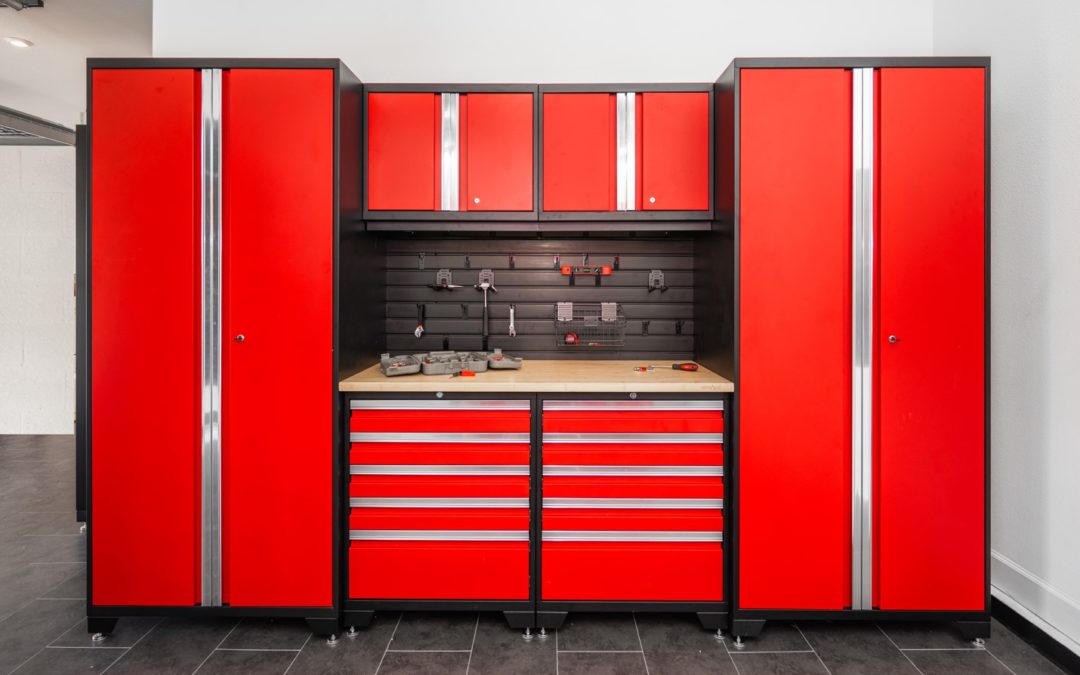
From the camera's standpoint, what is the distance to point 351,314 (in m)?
2.38

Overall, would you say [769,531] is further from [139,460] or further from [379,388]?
[139,460]

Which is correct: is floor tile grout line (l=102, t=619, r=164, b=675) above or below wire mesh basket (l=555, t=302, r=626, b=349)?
below

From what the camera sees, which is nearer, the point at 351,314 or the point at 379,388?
the point at 379,388

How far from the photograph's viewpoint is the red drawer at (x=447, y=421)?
7.32ft

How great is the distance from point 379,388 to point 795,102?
86.3 inches

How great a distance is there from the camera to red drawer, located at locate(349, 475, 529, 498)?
7.26 ft

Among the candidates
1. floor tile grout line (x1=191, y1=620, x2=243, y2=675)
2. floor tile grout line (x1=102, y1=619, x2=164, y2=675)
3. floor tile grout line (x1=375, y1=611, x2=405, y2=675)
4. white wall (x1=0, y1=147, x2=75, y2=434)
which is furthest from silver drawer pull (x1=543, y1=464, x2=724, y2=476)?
white wall (x1=0, y1=147, x2=75, y2=434)

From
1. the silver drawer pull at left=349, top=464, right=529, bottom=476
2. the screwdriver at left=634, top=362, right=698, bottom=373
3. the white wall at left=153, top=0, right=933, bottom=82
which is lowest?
the silver drawer pull at left=349, top=464, right=529, bottom=476

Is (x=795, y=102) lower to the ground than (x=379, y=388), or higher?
higher

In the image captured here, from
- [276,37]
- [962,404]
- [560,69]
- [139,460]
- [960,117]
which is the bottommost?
[139,460]

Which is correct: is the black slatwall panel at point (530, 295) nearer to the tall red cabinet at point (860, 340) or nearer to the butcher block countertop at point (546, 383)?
the butcher block countertop at point (546, 383)

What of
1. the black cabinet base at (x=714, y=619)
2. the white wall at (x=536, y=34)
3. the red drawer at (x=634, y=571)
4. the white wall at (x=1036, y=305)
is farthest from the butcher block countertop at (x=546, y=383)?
the white wall at (x=536, y=34)

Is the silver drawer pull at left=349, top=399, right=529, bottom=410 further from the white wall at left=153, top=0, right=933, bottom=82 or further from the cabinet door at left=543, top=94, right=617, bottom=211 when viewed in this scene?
the white wall at left=153, top=0, right=933, bottom=82

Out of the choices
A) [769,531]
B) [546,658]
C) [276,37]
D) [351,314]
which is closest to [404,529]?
[546,658]
